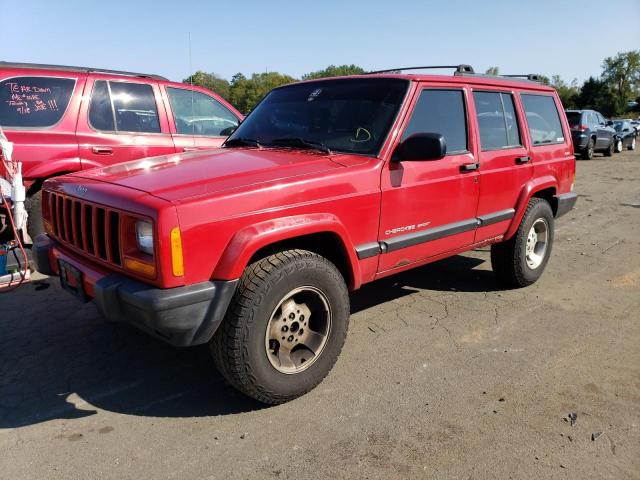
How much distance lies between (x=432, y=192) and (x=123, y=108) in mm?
4023

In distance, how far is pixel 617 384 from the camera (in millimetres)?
3143

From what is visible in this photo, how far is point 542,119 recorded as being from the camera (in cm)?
496

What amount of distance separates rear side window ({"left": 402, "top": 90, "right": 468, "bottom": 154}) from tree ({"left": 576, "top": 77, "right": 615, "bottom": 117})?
67586 mm

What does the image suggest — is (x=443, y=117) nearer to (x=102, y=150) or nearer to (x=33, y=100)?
(x=102, y=150)

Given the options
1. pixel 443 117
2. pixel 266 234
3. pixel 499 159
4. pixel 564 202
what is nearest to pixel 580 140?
pixel 564 202

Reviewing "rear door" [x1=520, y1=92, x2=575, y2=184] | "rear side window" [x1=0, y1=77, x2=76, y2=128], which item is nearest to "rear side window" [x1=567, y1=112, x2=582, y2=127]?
"rear door" [x1=520, y1=92, x2=575, y2=184]

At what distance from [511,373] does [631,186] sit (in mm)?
10807

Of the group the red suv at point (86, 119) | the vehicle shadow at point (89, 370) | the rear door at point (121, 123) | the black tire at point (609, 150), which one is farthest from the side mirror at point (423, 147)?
the black tire at point (609, 150)

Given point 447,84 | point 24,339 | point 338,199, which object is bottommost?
point 24,339

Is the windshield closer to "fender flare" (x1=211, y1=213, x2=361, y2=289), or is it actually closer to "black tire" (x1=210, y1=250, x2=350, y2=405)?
"fender flare" (x1=211, y1=213, x2=361, y2=289)

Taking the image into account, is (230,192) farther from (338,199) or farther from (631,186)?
(631,186)

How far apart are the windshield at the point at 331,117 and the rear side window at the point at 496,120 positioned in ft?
3.18

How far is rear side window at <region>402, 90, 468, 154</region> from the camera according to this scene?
3564mm

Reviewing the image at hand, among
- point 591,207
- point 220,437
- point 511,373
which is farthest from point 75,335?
point 591,207
